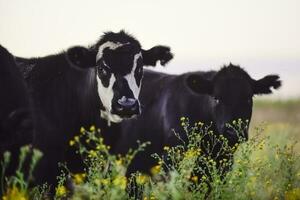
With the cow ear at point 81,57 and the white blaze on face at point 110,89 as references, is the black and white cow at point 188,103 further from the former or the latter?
the cow ear at point 81,57

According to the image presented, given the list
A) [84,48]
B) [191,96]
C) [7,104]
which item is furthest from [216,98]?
[7,104]

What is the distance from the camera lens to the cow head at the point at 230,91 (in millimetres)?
8594

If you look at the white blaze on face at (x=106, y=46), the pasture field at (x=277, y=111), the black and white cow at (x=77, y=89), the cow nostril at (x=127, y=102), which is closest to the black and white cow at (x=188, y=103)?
the black and white cow at (x=77, y=89)

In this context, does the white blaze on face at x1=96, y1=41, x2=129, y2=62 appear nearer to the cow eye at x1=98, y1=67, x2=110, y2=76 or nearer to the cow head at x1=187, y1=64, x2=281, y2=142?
the cow eye at x1=98, y1=67, x2=110, y2=76

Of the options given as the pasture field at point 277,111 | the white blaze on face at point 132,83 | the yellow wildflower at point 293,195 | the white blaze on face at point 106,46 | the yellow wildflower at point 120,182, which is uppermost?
the white blaze on face at point 106,46

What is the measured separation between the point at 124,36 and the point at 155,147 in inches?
74.8

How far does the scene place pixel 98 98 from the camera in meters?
8.30

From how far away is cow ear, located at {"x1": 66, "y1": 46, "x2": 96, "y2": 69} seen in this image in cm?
833

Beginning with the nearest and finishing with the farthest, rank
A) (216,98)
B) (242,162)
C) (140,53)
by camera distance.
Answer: (242,162) → (140,53) → (216,98)

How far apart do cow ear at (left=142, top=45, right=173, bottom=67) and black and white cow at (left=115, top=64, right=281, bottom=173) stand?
1.37 feet

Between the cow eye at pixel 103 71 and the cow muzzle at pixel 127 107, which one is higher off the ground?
the cow eye at pixel 103 71

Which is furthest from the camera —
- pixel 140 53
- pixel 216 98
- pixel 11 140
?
pixel 216 98

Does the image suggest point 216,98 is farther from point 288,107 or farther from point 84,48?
point 288,107

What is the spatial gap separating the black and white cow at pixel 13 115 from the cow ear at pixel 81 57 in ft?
6.32
